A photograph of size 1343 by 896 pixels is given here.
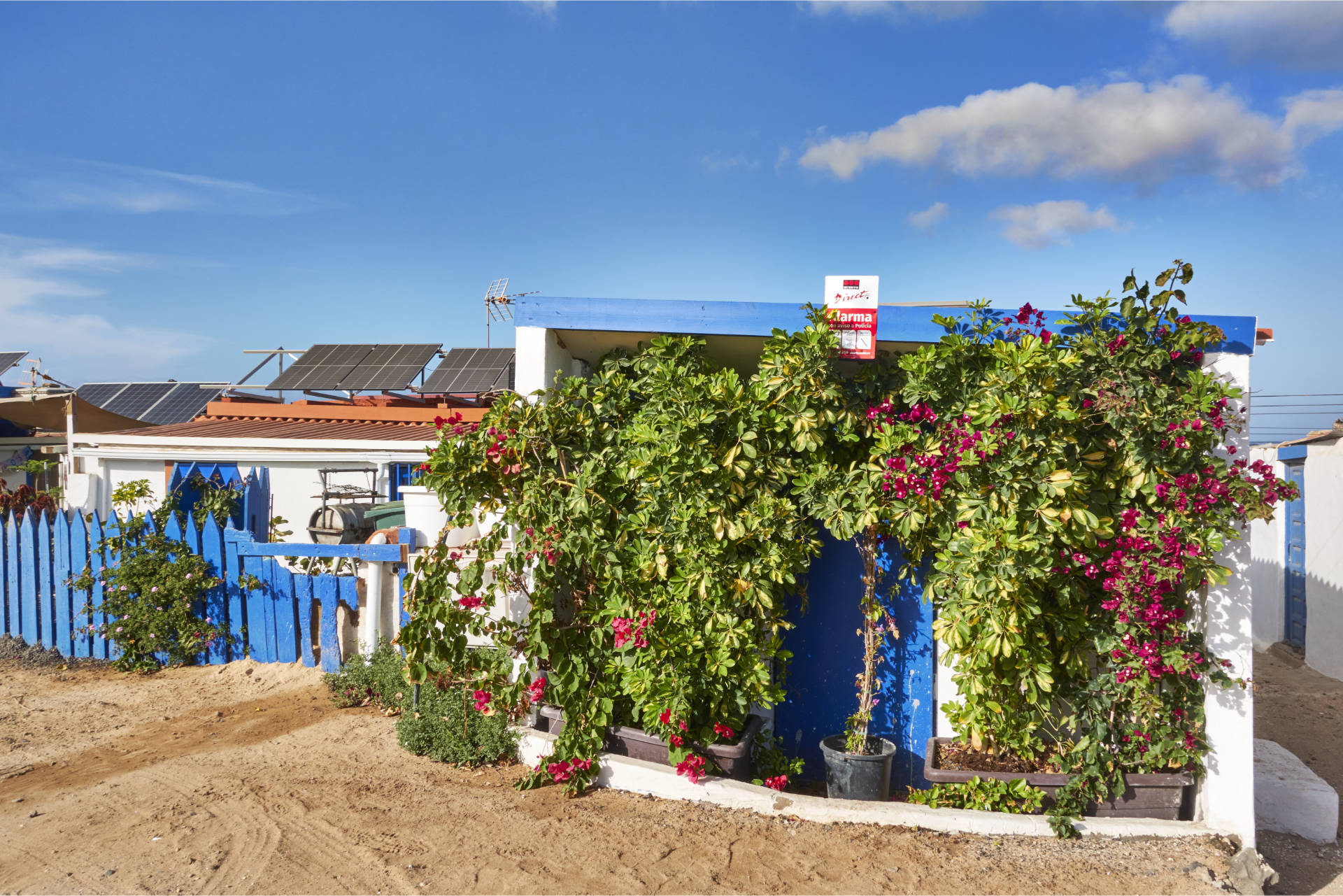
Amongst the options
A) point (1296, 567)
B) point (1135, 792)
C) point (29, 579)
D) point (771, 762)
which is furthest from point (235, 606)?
point (1296, 567)

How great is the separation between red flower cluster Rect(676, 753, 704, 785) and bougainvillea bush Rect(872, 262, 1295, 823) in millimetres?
1424

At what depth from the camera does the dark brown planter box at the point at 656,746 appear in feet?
14.2

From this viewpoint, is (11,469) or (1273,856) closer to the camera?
(1273,856)

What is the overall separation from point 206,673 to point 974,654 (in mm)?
6028

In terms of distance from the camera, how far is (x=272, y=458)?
422 inches

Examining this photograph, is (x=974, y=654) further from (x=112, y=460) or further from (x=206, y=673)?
(x=112, y=460)

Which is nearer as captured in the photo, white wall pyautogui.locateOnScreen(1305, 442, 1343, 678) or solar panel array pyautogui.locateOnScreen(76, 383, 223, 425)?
white wall pyautogui.locateOnScreen(1305, 442, 1343, 678)

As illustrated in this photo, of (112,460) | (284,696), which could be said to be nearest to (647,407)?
(284,696)

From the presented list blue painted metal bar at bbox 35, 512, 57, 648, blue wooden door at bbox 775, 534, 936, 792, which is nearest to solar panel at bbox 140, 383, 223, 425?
blue painted metal bar at bbox 35, 512, 57, 648

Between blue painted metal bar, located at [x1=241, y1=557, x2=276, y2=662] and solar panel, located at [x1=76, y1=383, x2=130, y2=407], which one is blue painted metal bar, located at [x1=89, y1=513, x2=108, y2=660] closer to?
blue painted metal bar, located at [x1=241, y1=557, x2=276, y2=662]

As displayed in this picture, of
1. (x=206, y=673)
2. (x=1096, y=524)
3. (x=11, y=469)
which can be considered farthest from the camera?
(x=11, y=469)

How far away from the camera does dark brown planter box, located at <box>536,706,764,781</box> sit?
14.2 feet

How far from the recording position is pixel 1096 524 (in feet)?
12.4

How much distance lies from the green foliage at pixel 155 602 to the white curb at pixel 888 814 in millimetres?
4697
